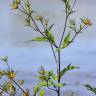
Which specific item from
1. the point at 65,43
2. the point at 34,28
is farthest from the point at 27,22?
the point at 65,43

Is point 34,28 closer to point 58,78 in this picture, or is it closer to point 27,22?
point 27,22

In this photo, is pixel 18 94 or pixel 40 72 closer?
pixel 40 72

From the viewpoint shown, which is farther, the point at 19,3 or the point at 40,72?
the point at 19,3

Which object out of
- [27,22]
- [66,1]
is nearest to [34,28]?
[27,22]

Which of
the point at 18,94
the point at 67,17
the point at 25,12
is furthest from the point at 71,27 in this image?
the point at 18,94

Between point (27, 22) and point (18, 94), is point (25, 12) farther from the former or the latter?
point (18, 94)

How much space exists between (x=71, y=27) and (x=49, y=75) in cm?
30

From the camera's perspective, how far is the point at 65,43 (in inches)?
105

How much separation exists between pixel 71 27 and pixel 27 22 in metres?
0.22

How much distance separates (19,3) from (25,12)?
0.17 feet

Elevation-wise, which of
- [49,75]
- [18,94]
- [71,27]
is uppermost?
[71,27]

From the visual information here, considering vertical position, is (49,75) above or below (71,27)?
below

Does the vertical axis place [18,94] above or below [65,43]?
below

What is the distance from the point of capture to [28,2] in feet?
8.82
